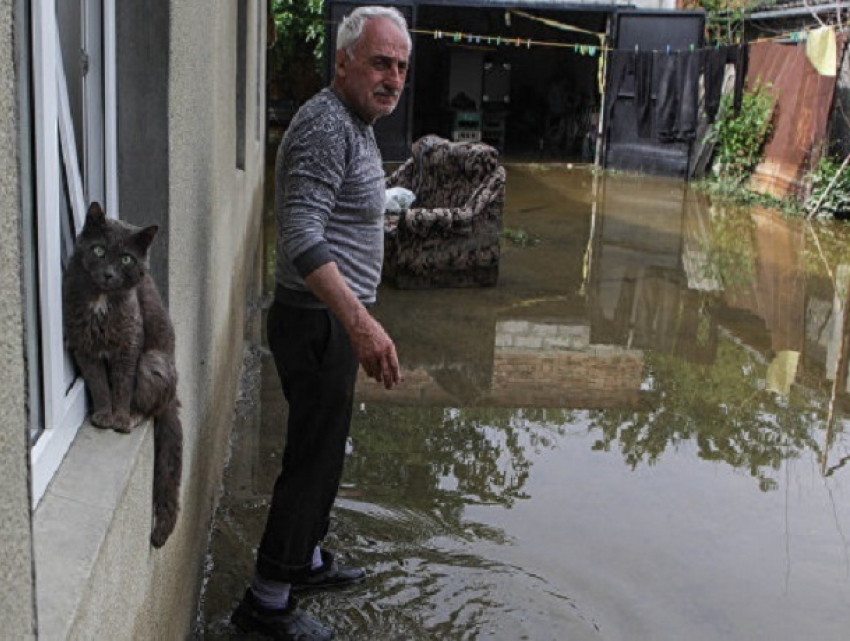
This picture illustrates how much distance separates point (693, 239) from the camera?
11938 millimetres

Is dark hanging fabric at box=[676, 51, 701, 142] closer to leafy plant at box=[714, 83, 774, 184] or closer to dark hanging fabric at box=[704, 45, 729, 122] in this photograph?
dark hanging fabric at box=[704, 45, 729, 122]

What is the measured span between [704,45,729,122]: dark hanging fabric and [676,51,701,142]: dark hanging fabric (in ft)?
0.98

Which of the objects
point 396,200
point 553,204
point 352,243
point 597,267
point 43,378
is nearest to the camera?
point 43,378

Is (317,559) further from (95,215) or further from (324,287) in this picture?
(95,215)

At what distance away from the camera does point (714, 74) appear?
15.9 metres

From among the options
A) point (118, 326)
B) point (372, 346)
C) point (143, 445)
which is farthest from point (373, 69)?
point (143, 445)

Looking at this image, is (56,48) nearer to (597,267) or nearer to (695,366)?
(695,366)

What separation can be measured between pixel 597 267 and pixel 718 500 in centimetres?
557

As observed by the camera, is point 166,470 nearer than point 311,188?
Yes

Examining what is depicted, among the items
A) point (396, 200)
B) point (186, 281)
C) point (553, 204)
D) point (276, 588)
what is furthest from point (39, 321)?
point (553, 204)

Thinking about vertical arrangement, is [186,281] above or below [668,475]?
above

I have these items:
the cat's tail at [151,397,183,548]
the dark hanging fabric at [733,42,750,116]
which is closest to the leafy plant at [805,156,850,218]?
the dark hanging fabric at [733,42,750,116]

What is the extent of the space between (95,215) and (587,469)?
3.43m

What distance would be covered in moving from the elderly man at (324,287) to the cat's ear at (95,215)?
80cm
